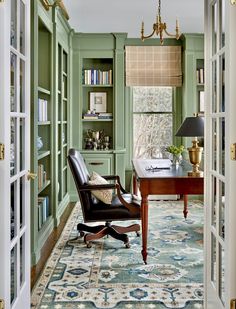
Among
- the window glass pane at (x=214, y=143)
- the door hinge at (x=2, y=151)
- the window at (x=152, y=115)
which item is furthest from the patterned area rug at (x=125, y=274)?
the window at (x=152, y=115)

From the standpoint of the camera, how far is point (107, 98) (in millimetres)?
7074

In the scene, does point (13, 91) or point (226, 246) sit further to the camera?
point (13, 91)

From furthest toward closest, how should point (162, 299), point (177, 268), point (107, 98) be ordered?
point (107, 98), point (177, 268), point (162, 299)

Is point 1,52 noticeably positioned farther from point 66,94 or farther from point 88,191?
point 66,94

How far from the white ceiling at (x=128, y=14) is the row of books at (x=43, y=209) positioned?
2.43m

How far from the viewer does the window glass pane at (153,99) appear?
7.21 meters

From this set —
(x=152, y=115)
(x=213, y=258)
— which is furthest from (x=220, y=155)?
(x=152, y=115)

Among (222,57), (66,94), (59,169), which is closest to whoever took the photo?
(222,57)

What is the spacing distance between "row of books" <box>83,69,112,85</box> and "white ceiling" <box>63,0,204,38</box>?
2.15 ft

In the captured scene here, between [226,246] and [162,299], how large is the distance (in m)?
1.04

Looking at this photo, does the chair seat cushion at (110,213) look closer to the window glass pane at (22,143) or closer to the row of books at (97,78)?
the window glass pane at (22,143)

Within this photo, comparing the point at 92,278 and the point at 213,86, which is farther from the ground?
the point at 213,86

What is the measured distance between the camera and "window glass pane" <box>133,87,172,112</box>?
7.21m

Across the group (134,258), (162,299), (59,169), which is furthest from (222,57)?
(59,169)
